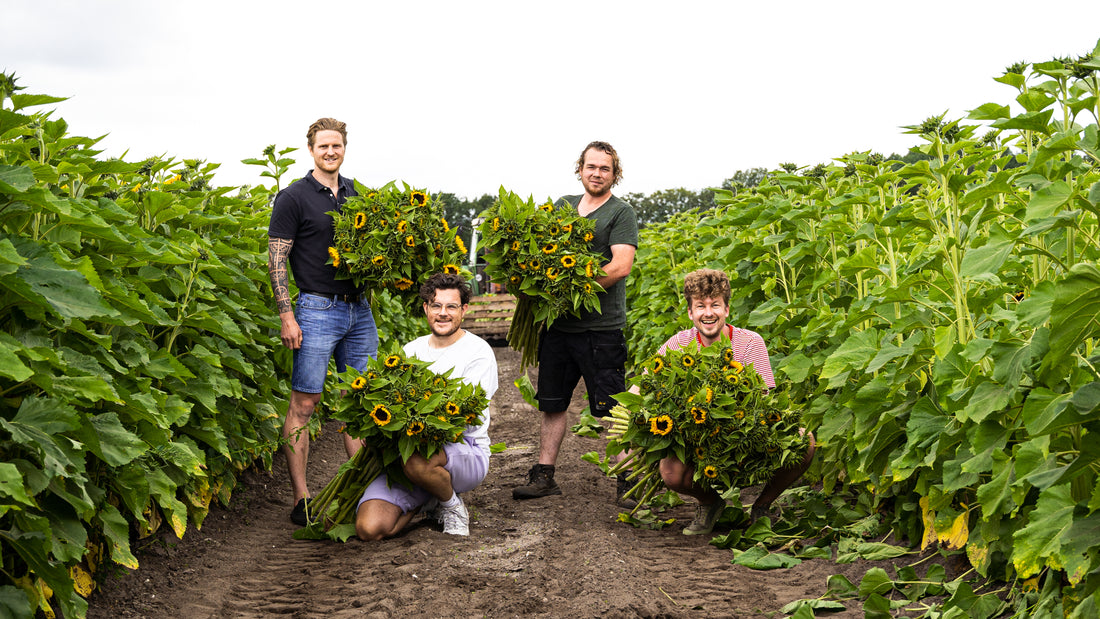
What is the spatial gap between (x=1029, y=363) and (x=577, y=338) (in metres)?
3.01

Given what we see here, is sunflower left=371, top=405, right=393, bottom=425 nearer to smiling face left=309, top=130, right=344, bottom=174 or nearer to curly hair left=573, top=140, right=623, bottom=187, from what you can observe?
smiling face left=309, top=130, right=344, bottom=174

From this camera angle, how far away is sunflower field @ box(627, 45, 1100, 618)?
2.41 m

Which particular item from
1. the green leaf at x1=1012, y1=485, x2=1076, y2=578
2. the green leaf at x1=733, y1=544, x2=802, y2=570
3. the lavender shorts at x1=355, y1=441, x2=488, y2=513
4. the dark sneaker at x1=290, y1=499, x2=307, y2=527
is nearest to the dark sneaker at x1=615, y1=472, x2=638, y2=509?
the lavender shorts at x1=355, y1=441, x2=488, y2=513

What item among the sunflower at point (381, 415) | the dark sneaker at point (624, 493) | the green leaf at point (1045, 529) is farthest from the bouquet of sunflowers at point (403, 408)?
the green leaf at point (1045, 529)

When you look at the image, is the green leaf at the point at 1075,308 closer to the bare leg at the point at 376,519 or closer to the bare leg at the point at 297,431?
the bare leg at the point at 376,519

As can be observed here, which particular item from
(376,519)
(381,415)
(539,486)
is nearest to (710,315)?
(539,486)

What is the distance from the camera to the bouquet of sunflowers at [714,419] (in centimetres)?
434

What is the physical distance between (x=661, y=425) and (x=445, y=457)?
1.03 m

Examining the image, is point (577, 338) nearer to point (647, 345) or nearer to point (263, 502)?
point (263, 502)

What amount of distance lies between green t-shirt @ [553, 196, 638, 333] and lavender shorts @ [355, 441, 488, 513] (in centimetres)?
107

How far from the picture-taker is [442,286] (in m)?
4.65

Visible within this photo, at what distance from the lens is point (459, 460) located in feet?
14.8

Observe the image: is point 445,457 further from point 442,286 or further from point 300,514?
point 300,514

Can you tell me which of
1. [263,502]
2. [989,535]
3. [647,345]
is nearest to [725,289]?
[989,535]
